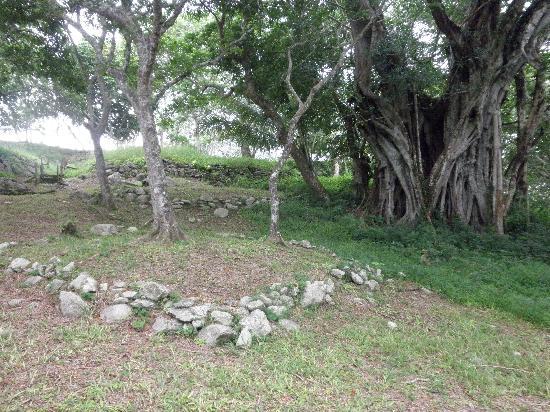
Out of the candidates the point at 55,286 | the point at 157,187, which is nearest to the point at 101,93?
the point at 157,187

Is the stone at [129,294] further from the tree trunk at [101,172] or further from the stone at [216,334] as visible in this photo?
the tree trunk at [101,172]

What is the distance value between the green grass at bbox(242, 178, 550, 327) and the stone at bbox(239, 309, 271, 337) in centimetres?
287

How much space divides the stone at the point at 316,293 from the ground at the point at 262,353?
120mm

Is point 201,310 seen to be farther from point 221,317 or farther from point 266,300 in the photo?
point 266,300

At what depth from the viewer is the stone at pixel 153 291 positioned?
410 centimetres

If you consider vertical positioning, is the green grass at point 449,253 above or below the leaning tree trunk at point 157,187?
below

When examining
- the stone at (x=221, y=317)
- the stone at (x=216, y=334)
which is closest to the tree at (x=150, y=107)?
the stone at (x=221, y=317)

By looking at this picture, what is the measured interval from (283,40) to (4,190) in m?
8.48

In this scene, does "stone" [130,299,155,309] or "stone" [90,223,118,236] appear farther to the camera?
"stone" [90,223,118,236]

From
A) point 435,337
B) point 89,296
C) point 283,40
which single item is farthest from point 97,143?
point 435,337

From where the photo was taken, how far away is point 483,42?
353 inches

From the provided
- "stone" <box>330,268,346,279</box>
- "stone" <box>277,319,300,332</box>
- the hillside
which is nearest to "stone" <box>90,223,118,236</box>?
the hillside

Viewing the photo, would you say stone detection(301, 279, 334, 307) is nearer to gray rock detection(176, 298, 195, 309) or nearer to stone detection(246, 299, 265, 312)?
stone detection(246, 299, 265, 312)

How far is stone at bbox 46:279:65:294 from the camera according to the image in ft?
14.3
